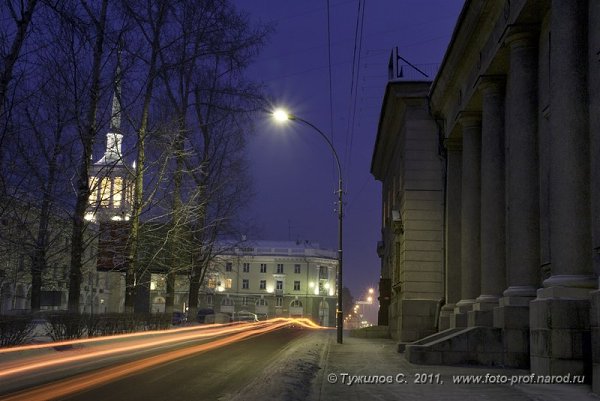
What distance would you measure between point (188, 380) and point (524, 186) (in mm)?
9395

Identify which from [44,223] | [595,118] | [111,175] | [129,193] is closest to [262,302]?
[129,193]

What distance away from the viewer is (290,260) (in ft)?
367

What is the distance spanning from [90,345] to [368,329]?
18.4m

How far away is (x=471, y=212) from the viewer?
23.1 m

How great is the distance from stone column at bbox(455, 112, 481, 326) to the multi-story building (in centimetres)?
8557

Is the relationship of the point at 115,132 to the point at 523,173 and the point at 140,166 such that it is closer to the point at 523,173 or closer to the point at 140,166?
the point at 140,166

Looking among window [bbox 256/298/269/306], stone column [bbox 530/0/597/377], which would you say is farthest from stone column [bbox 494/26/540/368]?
window [bbox 256/298/269/306]

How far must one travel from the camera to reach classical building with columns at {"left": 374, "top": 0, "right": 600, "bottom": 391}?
42.2ft

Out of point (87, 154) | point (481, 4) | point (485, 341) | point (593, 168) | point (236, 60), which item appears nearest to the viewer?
point (593, 168)

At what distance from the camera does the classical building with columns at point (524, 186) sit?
42.2 feet

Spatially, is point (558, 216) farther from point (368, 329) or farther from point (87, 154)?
point (368, 329)

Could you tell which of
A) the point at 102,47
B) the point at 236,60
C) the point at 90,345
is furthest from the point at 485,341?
the point at 236,60

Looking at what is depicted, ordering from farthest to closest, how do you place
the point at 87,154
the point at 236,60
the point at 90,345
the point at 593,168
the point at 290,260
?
Result: the point at 290,260
the point at 236,60
the point at 87,154
the point at 90,345
the point at 593,168

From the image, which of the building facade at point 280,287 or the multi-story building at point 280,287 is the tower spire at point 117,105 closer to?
the building facade at point 280,287
